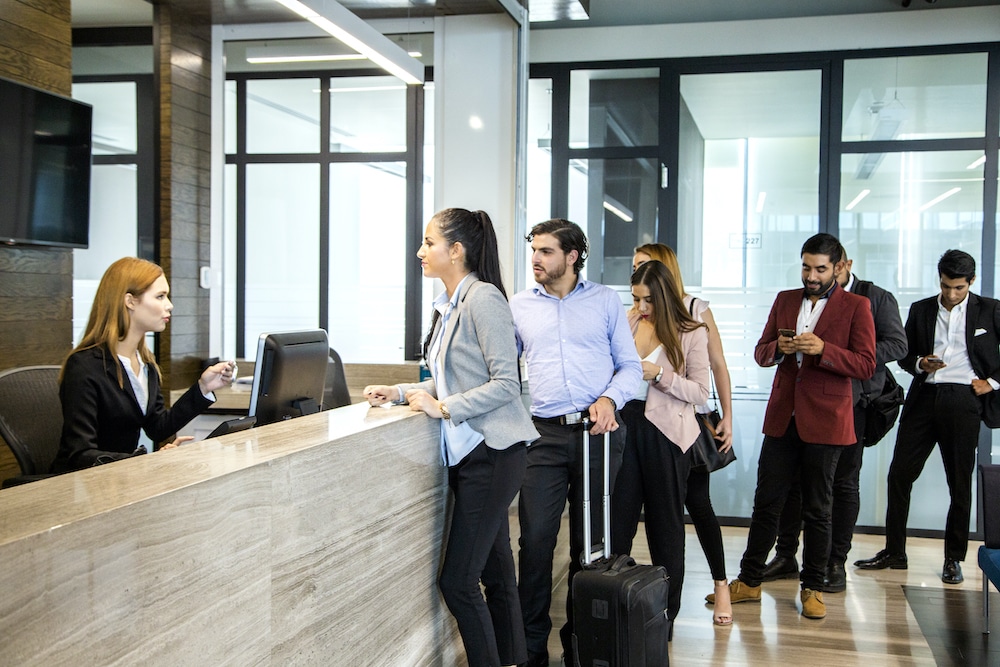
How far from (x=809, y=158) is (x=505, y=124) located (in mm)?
1966

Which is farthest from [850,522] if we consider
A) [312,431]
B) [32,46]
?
[32,46]

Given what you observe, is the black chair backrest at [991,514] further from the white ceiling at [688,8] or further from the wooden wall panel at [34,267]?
the wooden wall panel at [34,267]

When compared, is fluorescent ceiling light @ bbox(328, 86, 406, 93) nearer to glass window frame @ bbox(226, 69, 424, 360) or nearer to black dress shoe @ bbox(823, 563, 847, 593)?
glass window frame @ bbox(226, 69, 424, 360)

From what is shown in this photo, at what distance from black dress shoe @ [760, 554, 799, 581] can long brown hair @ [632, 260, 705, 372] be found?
5.51 ft

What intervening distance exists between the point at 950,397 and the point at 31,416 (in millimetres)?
4246

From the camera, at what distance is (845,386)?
4121 mm

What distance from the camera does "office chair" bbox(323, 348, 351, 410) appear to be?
4664mm

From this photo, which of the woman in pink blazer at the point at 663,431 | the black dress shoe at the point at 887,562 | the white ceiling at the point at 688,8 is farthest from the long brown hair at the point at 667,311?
the white ceiling at the point at 688,8

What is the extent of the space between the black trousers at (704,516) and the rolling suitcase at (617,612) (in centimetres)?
89

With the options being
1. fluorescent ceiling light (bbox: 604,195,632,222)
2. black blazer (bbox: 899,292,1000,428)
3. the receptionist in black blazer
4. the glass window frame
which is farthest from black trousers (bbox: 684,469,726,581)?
A: the glass window frame

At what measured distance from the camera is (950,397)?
480 centimetres

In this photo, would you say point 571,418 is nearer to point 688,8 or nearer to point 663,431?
point 663,431

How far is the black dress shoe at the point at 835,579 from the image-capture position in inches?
182

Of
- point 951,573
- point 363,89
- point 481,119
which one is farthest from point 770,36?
point 951,573
